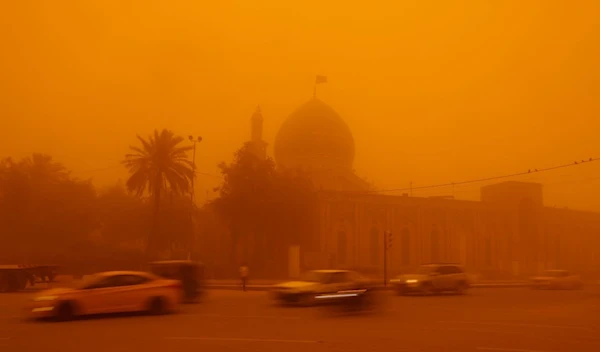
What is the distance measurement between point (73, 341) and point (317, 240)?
46.0m

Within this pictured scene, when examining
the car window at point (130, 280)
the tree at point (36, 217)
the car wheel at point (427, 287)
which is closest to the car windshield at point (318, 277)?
the car window at point (130, 280)

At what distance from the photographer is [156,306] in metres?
17.7

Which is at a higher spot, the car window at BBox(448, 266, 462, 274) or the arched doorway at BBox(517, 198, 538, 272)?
the arched doorway at BBox(517, 198, 538, 272)

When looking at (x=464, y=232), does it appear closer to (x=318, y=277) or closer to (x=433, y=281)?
(x=433, y=281)

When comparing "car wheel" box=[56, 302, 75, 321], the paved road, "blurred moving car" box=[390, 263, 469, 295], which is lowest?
the paved road

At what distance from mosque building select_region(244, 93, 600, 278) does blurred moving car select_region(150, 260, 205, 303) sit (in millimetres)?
30748

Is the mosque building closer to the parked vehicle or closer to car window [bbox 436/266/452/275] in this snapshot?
car window [bbox 436/266/452/275]

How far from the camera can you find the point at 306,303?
71.4ft

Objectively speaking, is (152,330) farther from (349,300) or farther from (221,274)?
(221,274)

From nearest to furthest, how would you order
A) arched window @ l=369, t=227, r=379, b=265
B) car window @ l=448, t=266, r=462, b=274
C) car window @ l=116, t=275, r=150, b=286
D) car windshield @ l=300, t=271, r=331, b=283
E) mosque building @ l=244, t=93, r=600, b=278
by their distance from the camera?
car window @ l=116, t=275, r=150, b=286 → car windshield @ l=300, t=271, r=331, b=283 → car window @ l=448, t=266, r=462, b=274 → mosque building @ l=244, t=93, r=600, b=278 → arched window @ l=369, t=227, r=379, b=265

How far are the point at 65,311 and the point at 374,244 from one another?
46.9m

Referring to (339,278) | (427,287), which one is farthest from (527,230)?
(339,278)

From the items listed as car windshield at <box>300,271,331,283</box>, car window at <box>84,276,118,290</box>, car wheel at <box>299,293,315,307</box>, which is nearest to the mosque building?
car windshield at <box>300,271,331,283</box>

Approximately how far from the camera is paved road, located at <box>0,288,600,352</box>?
461 inches
